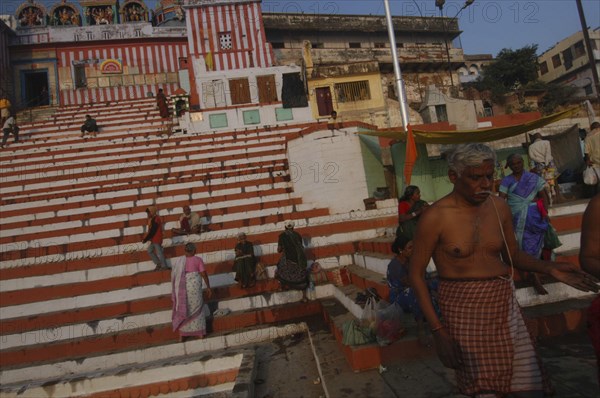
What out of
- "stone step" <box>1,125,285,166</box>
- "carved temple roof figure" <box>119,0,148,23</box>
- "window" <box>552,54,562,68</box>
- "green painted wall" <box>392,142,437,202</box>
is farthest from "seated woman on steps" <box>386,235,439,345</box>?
"window" <box>552,54,562,68</box>

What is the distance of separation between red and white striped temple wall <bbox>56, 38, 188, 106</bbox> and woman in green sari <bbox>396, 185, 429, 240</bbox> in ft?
74.1

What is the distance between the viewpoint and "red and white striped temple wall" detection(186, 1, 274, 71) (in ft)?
76.5

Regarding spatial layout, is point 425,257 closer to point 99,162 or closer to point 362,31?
point 99,162

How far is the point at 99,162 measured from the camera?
541 inches

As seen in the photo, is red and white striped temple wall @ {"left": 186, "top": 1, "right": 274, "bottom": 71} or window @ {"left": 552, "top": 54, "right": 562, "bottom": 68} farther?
window @ {"left": 552, "top": 54, "right": 562, "bottom": 68}

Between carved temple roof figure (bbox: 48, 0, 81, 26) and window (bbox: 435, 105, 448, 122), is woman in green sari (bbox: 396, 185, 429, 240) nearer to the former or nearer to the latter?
window (bbox: 435, 105, 448, 122)

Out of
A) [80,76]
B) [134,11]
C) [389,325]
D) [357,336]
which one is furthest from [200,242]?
[134,11]

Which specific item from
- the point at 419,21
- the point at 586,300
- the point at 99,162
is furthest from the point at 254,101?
the point at 419,21

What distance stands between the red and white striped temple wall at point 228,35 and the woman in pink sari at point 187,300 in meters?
19.5

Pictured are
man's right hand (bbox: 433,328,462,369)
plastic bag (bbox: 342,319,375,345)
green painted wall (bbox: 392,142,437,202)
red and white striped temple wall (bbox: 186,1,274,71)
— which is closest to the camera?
man's right hand (bbox: 433,328,462,369)

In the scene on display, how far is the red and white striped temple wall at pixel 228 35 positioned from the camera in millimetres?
23312

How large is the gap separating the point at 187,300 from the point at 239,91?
48.8ft

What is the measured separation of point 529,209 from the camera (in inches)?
176

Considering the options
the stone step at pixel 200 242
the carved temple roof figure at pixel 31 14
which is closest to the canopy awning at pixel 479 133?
the stone step at pixel 200 242
